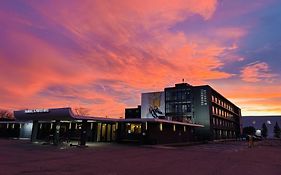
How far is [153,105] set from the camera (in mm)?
87125

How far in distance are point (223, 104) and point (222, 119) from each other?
19.9 feet

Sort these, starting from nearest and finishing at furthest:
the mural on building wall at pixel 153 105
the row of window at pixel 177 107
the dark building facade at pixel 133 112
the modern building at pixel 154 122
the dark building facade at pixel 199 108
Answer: the modern building at pixel 154 122, the dark building facade at pixel 199 108, the row of window at pixel 177 107, the mural on building wall at pixel 153 105, the dark building facade at pixel 133 112

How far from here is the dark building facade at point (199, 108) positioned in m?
72.2

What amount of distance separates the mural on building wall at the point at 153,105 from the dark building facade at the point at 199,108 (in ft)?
9.21

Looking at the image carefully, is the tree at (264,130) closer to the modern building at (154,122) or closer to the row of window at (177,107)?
the modern building at (154,122)

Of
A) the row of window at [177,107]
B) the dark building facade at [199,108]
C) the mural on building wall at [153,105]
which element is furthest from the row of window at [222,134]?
the mural on building wall at [153,105]

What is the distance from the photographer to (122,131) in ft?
137

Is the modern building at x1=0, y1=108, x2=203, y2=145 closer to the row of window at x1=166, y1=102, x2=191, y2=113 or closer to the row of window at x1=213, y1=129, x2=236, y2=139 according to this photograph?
the row of window at x1=166, y1=102, x2=191, y2=113

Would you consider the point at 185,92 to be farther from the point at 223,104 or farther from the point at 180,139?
the point at 180,139

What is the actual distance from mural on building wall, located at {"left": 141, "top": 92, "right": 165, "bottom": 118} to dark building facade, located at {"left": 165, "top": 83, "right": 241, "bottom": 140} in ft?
9.21

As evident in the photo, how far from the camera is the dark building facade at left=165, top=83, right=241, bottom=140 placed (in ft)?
237

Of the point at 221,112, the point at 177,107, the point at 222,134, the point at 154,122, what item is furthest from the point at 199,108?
the point at 154,122

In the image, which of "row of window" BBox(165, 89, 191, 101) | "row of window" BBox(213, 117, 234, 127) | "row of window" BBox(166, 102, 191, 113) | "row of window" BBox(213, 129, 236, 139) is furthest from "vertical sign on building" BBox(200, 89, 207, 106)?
"row of window" BBox(213, 129, 236, 139)

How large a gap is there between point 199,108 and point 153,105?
59.8ft
